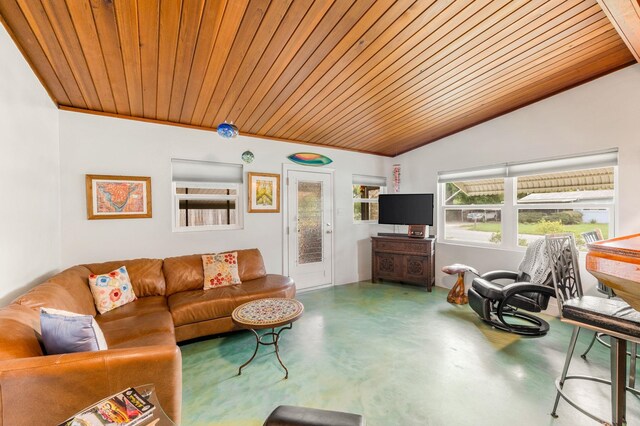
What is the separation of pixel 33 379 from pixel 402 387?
210 centimetres

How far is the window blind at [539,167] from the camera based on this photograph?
9.51 ft

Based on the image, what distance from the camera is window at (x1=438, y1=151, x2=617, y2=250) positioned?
299cm

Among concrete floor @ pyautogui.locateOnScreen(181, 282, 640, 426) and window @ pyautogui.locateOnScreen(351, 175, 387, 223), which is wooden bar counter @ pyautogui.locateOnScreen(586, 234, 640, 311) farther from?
window @ pyautogui.locateOnScreen(351, 175, 387, 223)

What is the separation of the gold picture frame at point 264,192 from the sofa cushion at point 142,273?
4.64 feet

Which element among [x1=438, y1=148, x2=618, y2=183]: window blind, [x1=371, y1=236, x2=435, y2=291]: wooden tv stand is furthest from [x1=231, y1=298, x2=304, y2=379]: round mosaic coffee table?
[x1=438, y1=148, x2=618, y2=183]: window blind

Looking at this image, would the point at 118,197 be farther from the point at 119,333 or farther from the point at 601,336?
the point at 601,336

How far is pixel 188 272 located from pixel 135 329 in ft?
3.48

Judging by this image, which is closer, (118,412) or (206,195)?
(118,412)

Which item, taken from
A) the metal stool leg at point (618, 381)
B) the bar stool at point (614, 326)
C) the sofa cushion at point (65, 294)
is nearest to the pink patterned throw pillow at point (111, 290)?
the sofa cushion at point (65, 294)

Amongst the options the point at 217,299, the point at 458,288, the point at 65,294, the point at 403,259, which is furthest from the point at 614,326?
the point at 65,294

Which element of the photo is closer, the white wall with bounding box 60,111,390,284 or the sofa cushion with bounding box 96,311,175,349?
the sofa cushion with bounding box 96,311,175,349

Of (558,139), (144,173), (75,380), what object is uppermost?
(558,139)

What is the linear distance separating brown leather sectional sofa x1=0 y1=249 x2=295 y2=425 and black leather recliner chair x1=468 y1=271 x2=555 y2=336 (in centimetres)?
217

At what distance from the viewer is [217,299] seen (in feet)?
8.66
